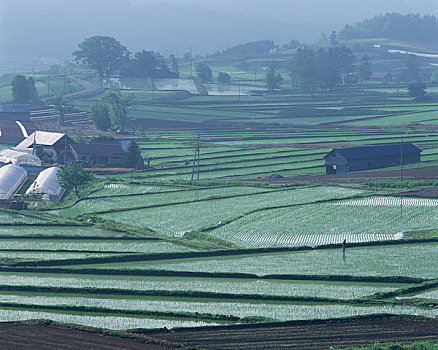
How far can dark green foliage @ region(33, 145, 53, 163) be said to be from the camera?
93750 millimetres

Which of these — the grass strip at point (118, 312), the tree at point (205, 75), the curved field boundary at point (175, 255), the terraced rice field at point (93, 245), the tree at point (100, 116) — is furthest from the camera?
the tree at point (205, 75)

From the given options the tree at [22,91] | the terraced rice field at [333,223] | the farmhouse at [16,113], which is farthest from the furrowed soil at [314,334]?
the tree at [22,91]

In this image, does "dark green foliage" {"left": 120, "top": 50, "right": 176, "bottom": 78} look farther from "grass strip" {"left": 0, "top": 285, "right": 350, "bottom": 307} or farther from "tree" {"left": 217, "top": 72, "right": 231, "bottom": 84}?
"grass strip" {"left": 0, "top": 285, "right": 350, "bottom": 307}

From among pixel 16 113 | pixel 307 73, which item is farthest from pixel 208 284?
pixel 307 73

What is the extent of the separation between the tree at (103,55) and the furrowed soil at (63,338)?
16215 centimetres

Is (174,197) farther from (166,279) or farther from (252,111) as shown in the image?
(252,111)

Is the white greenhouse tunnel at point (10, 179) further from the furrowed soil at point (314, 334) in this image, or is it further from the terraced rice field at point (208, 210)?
the furrowed soil at point (314, 334)

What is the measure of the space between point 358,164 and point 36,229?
39082 millimetres

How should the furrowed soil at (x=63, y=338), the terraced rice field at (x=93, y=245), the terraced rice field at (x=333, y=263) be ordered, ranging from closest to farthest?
1. the furrowed soil at (x=63, y=338)
2. the terraced rice field at (x=333, y=263)
3. the terraced rice field at (x=93, y=245)

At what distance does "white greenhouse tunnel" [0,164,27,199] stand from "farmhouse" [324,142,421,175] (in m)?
32.6

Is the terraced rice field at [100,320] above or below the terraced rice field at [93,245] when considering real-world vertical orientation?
above

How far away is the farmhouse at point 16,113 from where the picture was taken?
13750 centimetres

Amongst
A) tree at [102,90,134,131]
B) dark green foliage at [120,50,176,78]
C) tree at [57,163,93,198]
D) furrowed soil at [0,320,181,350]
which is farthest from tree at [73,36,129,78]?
furrowed soil at [0,320,181,350]

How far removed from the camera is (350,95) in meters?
162
